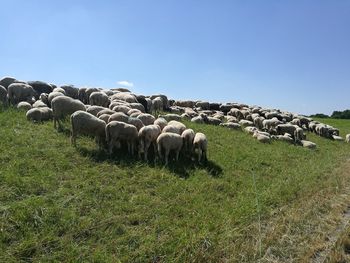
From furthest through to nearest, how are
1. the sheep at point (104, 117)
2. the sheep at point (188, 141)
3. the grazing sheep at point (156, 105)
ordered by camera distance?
the grazing sheep at point (156, 105)
the sheep at point (104, 117)
the sheep at point (188, 141)

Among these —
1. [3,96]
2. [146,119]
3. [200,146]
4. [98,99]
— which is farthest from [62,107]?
[200,146]

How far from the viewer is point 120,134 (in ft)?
43.2

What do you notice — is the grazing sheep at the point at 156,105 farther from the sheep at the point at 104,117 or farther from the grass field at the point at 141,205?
the grass field at the point at 141,205

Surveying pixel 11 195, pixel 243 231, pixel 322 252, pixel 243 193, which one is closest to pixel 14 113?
pixel 11 195

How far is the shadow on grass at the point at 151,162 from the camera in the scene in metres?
12.2

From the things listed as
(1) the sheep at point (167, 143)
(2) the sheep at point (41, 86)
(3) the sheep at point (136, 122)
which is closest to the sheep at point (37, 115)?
(3) the sheep at point (136, 122)

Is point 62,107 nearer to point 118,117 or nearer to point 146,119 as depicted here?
point 118,117

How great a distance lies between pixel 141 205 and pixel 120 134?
4.13 m

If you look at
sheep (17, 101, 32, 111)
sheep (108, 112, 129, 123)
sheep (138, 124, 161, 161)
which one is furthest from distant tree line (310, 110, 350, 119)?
sheep (138, 124, 161, 161)

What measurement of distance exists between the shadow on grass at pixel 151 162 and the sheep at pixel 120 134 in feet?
0.91

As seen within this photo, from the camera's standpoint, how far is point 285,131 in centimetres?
2564

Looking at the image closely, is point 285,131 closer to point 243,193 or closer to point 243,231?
point 243,193

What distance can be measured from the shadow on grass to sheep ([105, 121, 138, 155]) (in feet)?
0.91

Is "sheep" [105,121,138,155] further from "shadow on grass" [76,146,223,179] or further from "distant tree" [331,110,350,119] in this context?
"distant tree" [331,110,350,119]
